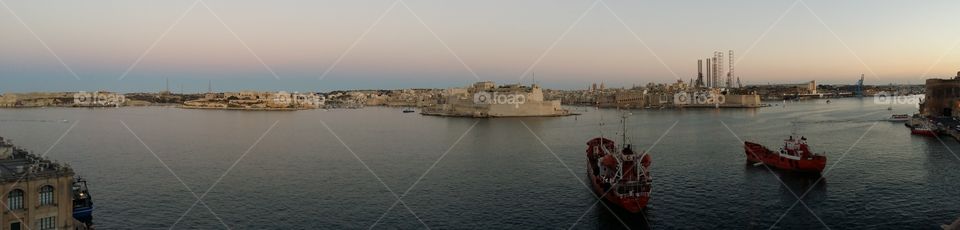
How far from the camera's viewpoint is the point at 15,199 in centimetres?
731

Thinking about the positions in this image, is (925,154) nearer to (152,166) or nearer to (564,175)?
(564,175)

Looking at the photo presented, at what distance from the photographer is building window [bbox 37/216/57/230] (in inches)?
296

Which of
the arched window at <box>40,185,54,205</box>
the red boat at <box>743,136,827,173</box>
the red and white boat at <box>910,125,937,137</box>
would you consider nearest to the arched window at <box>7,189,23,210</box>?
the arched window at <box>40,185,54,205</box>

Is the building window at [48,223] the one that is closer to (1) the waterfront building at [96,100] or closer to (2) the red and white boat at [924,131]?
(2) the red and white boat at [924,131]

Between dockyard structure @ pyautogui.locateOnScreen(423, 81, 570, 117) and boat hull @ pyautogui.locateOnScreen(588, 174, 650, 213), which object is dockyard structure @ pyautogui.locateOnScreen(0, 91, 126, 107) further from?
boat hull @ pyautogui.locateOnScreen(588, 174, 650, 213)

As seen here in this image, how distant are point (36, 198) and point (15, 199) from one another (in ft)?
0.68

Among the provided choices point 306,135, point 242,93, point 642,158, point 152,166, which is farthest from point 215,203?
point 242,93

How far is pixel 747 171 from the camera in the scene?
50.9 ft

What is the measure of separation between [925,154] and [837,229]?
38.1 feet

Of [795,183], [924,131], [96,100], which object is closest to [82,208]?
[795,183]

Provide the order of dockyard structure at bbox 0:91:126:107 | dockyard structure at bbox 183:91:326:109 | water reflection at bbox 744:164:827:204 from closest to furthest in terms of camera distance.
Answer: water reflection at bbox 744:164:827:204, dockyard structure at bbox 183:91:326:109, dockyard structure at bbox 0:91:126:107

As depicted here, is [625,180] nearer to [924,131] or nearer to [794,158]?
[794,158]

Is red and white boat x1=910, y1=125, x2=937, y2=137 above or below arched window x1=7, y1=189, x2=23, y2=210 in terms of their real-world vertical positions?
below

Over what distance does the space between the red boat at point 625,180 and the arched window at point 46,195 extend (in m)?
8.49
